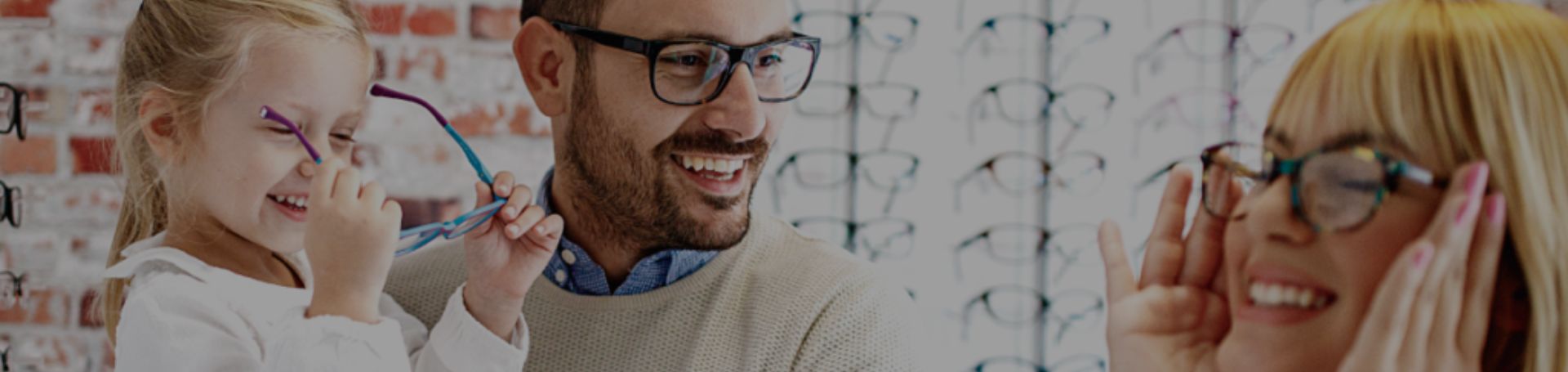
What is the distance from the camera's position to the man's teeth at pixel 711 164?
1503 millimetres

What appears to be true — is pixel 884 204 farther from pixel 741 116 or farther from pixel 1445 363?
pixel 1445 363

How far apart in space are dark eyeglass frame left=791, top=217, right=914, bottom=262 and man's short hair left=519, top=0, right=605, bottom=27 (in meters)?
1.38

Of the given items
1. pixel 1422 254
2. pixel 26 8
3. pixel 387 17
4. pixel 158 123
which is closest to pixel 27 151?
pixel 26 8

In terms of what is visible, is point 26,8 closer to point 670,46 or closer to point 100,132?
point 100,132

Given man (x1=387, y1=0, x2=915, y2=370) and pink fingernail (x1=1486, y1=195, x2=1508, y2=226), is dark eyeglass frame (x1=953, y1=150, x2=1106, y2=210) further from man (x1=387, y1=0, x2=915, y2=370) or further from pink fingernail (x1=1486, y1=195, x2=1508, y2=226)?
pink fingernail (x1=1486, y1=195, x2=1508, y2=226)

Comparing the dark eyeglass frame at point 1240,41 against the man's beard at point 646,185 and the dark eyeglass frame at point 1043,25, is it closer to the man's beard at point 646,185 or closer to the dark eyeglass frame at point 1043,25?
the dark eyeglass frame at point 1043,25

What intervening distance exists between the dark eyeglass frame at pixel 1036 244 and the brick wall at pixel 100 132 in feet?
3.40

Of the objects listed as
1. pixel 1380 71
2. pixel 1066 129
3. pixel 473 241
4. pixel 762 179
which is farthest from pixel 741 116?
pixel 1066 129

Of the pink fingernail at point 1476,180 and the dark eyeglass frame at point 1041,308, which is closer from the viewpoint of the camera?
the pink fingernail at point 1476,180

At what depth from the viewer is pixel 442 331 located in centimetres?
133

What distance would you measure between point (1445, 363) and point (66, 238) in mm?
2345

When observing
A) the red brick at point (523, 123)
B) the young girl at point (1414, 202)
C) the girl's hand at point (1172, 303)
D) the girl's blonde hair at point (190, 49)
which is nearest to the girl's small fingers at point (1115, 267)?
the girl's hand at point (1172, 303)

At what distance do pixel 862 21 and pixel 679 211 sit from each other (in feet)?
4.84

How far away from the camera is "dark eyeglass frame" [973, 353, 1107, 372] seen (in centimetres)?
305
